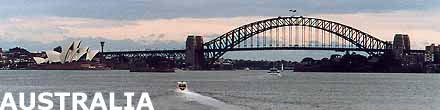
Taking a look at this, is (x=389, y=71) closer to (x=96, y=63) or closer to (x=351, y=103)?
(x=96, y=63)

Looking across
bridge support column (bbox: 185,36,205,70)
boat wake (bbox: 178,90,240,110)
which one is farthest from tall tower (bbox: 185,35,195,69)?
boat wake (bbox: 178,90,240,110)

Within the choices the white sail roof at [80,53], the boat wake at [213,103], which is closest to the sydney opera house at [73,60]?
the white sail roof at [80,53]

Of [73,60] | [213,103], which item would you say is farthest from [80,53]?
[213,103]

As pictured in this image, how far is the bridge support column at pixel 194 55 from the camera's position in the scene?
152 m

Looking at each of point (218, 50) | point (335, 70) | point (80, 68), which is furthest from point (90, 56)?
point (335, 70)

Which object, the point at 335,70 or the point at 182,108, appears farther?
the point at 335,70

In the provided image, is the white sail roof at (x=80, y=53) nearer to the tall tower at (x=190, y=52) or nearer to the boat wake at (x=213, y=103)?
the tall tower at (x=190, y=52)

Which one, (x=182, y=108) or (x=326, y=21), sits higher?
(x=326, y=21)

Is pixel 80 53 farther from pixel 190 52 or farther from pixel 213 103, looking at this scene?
pixel 213 103

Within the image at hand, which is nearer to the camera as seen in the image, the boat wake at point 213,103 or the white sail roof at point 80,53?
the boat wake at point 213,103

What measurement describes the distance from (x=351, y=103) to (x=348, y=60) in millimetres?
113281

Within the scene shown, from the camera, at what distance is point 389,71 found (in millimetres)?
152625

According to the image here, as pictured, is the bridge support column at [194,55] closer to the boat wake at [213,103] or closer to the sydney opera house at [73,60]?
the sydney opera house at [73,60]

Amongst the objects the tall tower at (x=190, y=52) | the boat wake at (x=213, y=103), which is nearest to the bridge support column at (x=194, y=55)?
the tall tower at (x=190, y=52)
